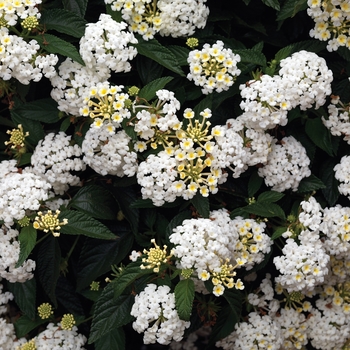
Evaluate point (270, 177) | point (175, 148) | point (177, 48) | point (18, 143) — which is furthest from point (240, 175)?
point (18, 143)

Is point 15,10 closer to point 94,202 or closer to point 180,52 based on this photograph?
point 180,52

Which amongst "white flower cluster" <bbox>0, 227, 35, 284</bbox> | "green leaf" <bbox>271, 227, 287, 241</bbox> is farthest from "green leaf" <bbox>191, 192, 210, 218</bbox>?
"white flower cluster" <bbox>0, 227, 35, 284</bbox>

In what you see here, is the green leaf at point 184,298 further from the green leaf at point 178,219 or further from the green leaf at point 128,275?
the green leaf at point 178,219

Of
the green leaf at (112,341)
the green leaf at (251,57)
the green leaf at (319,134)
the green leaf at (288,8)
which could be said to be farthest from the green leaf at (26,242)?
the green leaf at (288,8)

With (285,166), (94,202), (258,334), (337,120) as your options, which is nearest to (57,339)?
(94,202)

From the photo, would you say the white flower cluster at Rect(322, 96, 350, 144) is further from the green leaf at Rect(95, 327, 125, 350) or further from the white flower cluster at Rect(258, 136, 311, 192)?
the green leaf at Rect(95, 327, 125, 350)
